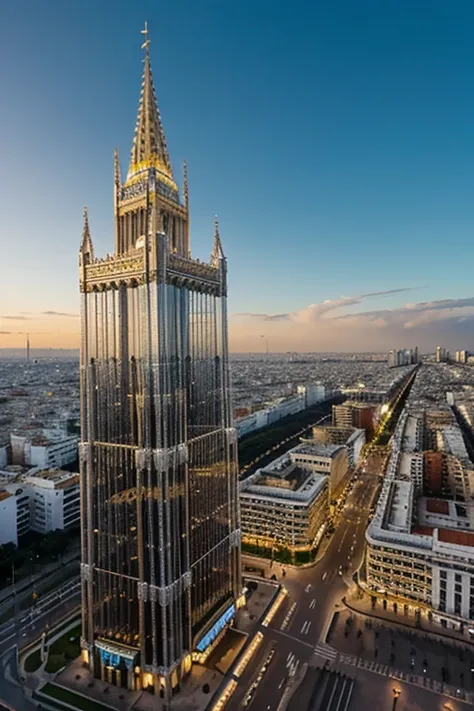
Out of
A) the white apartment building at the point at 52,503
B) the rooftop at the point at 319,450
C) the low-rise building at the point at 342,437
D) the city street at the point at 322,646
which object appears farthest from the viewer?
the low-rise building at the point at 342,437

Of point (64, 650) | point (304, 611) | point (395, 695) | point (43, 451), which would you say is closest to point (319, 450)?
point (304, 611)

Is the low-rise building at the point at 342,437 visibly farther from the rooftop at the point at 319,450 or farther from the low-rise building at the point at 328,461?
the rooftop at the point at 319,450

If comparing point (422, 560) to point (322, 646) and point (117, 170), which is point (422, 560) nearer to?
point (322, 646)

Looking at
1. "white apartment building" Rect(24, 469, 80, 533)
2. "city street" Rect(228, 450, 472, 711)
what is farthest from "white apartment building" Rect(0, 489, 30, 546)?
"city street" Rect(228, 450, 472, 711)

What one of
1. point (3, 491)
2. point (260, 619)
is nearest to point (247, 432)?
point (3, 491)

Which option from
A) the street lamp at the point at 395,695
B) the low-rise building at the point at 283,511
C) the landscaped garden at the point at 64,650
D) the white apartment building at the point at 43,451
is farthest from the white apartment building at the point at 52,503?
the street lamp at the point at 395,695

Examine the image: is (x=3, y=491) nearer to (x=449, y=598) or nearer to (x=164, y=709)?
(x=164, y=709)
